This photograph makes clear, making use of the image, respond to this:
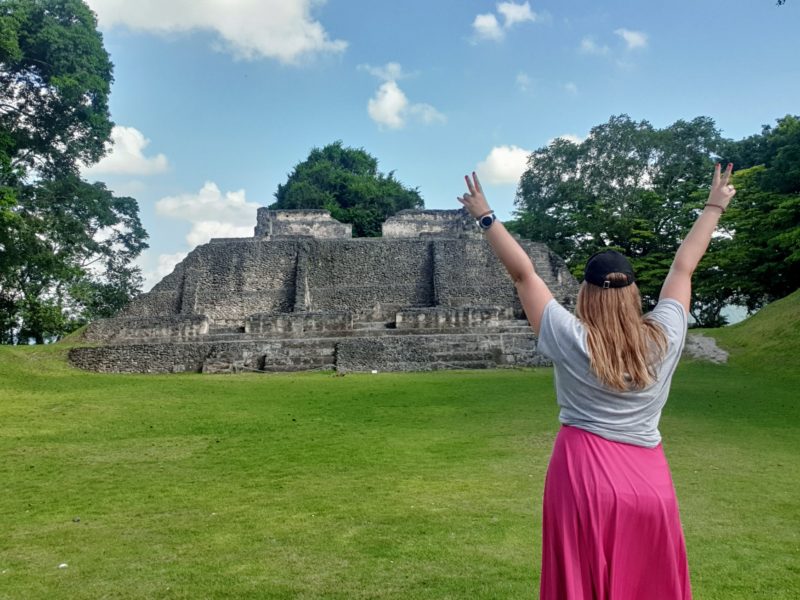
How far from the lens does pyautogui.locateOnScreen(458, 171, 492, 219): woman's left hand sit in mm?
2352

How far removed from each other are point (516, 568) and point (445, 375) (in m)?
10.3

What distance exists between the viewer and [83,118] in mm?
20828

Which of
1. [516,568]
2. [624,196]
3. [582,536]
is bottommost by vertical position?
[516,568]

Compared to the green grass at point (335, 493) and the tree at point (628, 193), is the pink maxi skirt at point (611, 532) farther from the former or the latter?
the tree at point (628, 193)

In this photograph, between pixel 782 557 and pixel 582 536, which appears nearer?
pixel 582 536

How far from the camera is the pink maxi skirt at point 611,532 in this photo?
187 cm

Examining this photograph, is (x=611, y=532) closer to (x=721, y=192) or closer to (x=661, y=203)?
(x=721, y=192)

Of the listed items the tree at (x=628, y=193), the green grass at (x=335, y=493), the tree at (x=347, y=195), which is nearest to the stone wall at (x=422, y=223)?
the tree at (x=628, y=193)

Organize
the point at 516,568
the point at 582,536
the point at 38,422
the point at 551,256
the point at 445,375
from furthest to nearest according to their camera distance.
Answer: the point at 551,256 < the point at 445,375 < the point at 38,422 < the point at 516,568 < the point at 582,536

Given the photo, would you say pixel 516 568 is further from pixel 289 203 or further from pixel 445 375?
pixel 289 203

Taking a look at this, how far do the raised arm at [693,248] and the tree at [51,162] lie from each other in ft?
53.1

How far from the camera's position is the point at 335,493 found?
509 centimetres

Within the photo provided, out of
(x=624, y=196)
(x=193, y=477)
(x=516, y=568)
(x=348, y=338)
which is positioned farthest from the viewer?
(x=624, y=196)

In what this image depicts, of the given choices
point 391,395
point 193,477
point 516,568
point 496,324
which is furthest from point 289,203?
point 516,568
